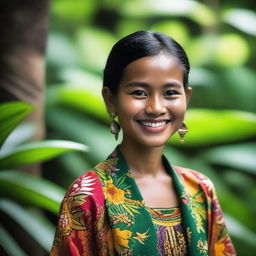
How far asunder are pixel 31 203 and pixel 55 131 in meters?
0.47

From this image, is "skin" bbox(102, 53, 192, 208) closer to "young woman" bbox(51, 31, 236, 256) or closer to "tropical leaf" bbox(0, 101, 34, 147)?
"young woman" bbox(51, 31, 236, 256)

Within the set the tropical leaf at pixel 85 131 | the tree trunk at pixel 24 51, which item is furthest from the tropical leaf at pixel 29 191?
the tropical leaf at pixel 85 131

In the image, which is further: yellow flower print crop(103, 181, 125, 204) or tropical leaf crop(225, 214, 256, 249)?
tropical leaf crop(225, 214, 256, 249)

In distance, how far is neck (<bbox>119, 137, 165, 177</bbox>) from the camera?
85cm

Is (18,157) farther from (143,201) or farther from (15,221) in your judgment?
(143,201)

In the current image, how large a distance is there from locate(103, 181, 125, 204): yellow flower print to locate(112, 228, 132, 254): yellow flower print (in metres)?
0.05

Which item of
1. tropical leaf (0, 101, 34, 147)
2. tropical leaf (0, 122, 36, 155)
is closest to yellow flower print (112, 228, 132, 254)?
tropical leaf (0, 101, 34, 147)

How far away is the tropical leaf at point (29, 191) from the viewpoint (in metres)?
1.18

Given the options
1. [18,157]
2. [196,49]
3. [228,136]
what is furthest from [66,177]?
[196,49]

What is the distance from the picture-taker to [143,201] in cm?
81

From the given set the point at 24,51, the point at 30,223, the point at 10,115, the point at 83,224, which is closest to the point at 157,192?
the point at 83,224

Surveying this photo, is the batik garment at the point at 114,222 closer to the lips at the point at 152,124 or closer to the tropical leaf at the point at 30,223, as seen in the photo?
the lips at the point at 152,124

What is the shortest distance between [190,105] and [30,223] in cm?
87

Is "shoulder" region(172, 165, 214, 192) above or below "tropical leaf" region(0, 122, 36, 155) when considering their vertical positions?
below
